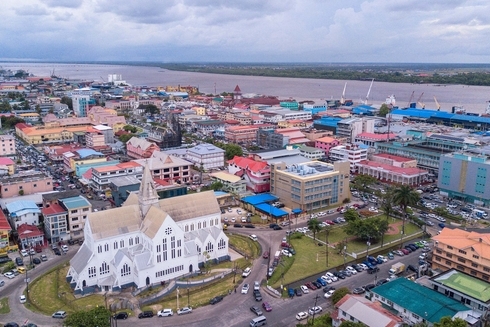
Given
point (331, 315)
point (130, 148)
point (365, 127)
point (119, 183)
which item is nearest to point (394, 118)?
point (365, 127)

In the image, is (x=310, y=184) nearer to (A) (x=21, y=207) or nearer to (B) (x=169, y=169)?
(B) (x=169, y=169)

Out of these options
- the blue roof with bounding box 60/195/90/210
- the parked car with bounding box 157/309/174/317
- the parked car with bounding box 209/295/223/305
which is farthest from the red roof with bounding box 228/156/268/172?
the parked car with bounding box 157/309/174/317

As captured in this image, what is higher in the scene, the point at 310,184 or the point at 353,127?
the point at 353,127

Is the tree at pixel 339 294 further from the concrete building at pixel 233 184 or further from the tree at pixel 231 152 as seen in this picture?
the tree at pixel 231 152

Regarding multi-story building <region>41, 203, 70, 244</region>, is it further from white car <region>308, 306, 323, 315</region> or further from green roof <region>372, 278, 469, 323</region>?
green roof <region>372, 278, 469, 323</region>

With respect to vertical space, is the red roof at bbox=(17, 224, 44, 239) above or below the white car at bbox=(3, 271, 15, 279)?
above

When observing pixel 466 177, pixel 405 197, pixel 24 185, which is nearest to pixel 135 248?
pixel 24 185

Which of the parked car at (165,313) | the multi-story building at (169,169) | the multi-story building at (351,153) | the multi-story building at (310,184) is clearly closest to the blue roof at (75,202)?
the multi-story building at (169,169)
